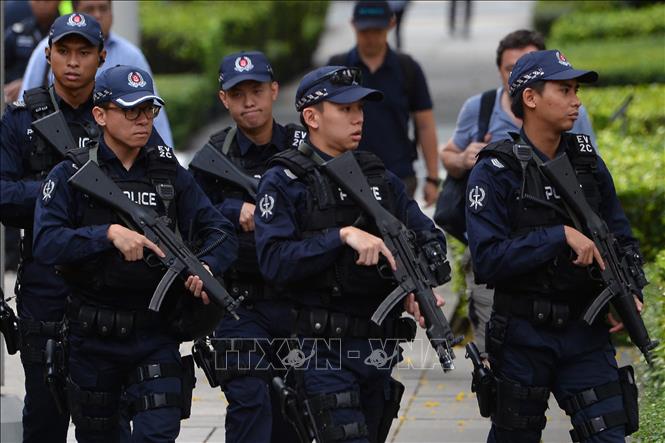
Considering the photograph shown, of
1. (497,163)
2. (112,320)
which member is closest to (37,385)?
(112,320)

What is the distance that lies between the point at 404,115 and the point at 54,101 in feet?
9.01

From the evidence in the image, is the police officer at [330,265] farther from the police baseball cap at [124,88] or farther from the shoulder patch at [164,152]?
the police baseball cap at [124,88]

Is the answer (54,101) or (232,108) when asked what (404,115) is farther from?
(54,101)

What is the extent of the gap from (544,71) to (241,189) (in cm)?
151

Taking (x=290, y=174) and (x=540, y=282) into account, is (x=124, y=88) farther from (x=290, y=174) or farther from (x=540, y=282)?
(x=540, y=282)

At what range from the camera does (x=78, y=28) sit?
260 inches

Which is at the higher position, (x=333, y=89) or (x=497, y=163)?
(x=333, y=89)

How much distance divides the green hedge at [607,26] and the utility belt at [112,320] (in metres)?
14.6

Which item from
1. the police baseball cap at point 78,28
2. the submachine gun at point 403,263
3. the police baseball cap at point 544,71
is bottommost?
the submachine gun at point 403,263

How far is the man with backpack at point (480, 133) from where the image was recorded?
24.9 ft

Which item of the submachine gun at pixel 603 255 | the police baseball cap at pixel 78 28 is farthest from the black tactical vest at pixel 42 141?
the submachine gun at pixel 603 255

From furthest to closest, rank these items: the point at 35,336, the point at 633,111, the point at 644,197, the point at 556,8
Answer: the point at 556,8 < the point at 633,111 < the point at 644,197 < the point at 35,336

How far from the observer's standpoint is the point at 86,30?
21.7 ft

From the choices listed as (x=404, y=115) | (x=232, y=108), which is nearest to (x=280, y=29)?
(x=404, y=115)
